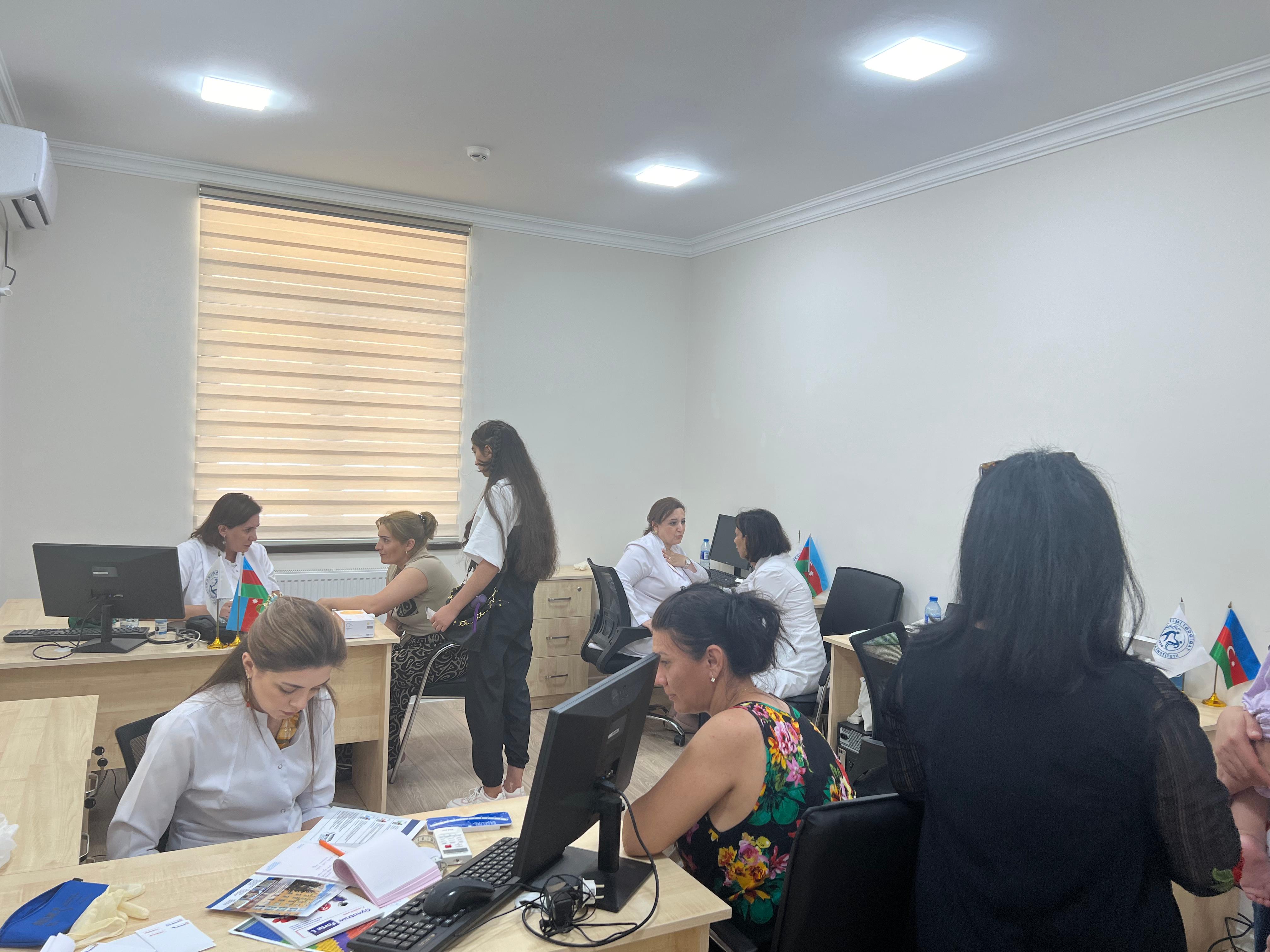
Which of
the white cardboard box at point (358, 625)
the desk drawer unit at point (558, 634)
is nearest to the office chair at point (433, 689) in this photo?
the white cardboard box at point (358, 625)

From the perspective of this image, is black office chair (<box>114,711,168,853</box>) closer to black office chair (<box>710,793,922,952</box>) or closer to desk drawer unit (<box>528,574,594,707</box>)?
black office chair (<box>710,793,922,952</box>)

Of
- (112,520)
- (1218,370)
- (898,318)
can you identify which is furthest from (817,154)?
(112,520)

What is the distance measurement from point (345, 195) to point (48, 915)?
4.61 meters

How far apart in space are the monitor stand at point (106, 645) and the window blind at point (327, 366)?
1.80 meters

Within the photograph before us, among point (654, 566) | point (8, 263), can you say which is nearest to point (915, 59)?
point (654, 566)

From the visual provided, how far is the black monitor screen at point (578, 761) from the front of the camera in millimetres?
1479

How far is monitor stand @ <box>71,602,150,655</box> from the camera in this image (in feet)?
10.6

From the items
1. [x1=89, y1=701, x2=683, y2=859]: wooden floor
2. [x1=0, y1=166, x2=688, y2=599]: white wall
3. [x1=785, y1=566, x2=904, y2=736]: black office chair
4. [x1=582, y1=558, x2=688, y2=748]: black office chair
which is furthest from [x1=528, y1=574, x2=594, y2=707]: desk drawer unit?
[x1=785, y1=566, x2=904, y2=736]: black office chair

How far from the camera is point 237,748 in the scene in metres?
2.02

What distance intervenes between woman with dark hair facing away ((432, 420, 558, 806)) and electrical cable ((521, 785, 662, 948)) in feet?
6.86

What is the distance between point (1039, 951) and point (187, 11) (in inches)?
147

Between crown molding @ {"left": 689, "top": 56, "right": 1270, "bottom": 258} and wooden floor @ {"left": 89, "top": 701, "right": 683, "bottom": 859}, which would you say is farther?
wooden floor @ {"left": 89, "top": 701, "right": 683, "bottom": 859}

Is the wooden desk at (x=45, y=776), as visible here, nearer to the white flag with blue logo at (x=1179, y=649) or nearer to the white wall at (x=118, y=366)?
Answer: the white wall at (x=118, y=366)

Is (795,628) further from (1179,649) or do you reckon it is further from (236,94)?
(236,94)
